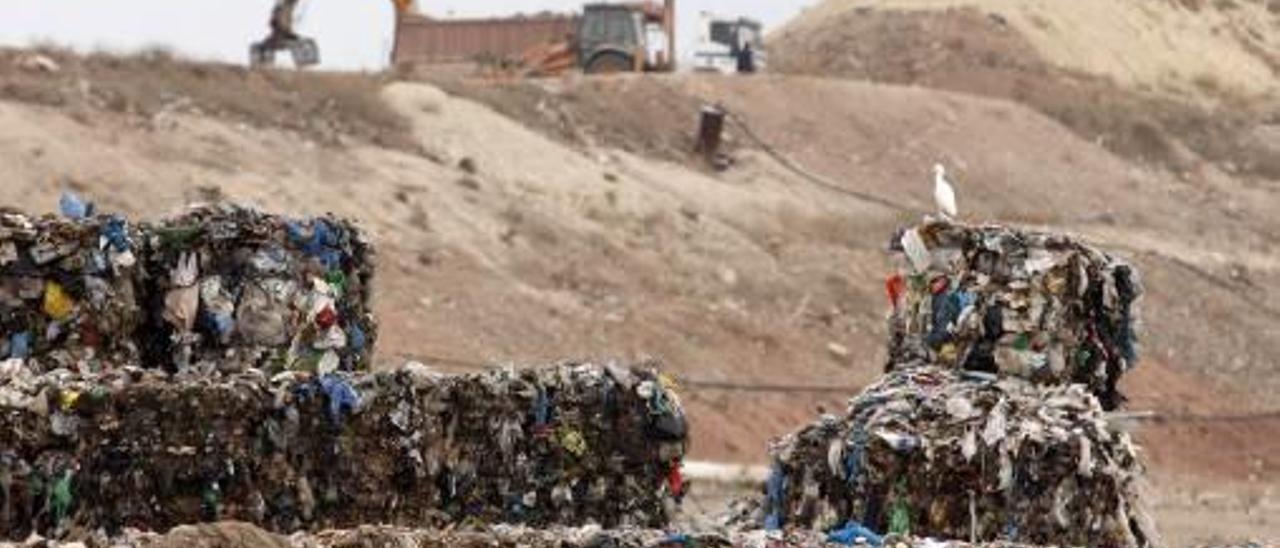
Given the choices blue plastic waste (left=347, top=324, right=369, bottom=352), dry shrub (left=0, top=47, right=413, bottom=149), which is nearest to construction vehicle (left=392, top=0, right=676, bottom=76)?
dry shrub (left=0, top=47, right=413, bottom=149)

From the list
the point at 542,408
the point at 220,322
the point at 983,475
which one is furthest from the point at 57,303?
the point at 983,475

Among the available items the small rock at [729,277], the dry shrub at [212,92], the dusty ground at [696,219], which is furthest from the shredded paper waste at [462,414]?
the dry shrub at [212,92]

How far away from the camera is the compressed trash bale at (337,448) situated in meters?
9.55

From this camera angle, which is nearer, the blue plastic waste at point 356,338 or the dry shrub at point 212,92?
the blue plastic waste at point 356,338

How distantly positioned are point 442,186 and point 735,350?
5289 millimetres

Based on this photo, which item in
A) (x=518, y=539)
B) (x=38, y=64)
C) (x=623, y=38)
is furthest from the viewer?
(x=623, y=38)

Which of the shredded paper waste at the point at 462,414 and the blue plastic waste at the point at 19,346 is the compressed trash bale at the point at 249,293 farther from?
the blue plastic waste at the point at 19,346

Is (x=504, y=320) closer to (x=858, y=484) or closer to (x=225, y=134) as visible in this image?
(x=225, y=134)

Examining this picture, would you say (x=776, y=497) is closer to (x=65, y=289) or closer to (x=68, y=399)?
(x=68, y=399)

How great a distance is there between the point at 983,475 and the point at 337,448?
2.48m

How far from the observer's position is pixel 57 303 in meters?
11.5

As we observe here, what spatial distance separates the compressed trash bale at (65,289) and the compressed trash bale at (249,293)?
24 centimetres

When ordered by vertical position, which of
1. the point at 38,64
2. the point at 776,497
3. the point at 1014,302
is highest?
the point at 1014,302

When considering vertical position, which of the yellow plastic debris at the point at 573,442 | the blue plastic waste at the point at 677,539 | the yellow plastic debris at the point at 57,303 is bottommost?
the yellow plastic debris at the point at 573,442
